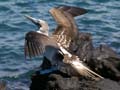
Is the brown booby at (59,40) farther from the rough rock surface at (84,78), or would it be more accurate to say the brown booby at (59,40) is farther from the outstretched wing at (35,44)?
the rough rock surface at (84,78)

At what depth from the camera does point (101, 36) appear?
12367mm

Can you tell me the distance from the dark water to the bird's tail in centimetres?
194

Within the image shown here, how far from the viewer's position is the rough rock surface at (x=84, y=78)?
21.7ft

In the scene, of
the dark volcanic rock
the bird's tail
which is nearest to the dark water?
the bird's tail

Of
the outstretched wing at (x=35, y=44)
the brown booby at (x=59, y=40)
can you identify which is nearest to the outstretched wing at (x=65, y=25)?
the brown booby at (x=59, y=40)

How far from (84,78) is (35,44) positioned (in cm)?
99

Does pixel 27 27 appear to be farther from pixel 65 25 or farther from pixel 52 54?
pixel 52 54

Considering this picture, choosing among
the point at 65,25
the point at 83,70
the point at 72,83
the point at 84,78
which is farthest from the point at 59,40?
the point at 72,83

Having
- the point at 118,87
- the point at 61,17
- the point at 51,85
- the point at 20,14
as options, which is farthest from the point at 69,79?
the point at 20,14

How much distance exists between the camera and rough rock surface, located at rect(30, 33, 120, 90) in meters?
6.62

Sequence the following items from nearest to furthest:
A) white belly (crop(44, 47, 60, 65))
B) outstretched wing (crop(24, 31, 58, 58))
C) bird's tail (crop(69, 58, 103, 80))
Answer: bird's tail (crop(69, 58, 103, 80)), outstretched wing (crop(24, 31, 58, 58)), white belly (crop(44, 47, 60, 65))

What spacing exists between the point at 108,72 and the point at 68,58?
74 centimetres

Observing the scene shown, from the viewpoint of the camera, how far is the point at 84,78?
7027 mm

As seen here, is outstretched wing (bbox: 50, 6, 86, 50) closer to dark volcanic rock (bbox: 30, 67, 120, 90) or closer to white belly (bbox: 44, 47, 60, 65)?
white belly (bbox: 44, 47, 60, 65)
